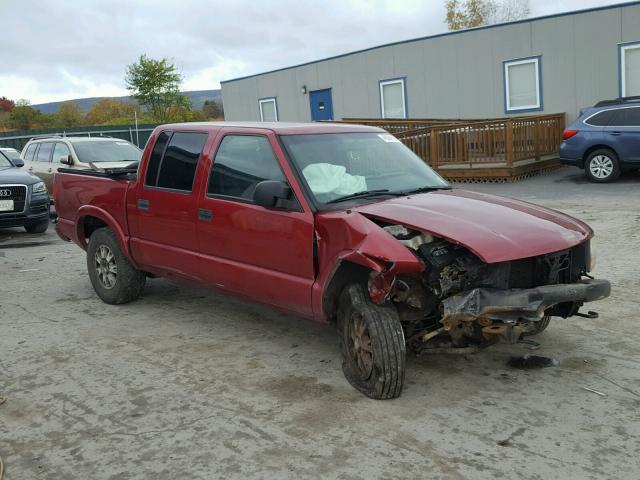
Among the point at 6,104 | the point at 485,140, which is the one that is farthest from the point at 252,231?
the point at 6,104

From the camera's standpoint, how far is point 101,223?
6691 mm

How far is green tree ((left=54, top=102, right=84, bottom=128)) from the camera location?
65.2 m

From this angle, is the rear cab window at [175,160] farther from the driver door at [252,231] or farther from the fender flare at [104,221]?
the fender flare at [104,221]

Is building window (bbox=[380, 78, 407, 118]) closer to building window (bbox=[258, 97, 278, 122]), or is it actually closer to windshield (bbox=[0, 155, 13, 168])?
building window (bbox=[258, 97, 278, 122])

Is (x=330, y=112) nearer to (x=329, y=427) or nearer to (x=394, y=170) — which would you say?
(x=394, y=170)

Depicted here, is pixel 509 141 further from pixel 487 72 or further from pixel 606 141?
pixel 487 72

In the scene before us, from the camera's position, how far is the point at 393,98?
858 inches

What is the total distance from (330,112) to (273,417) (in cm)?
2093

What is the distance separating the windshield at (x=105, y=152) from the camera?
42.7 ft

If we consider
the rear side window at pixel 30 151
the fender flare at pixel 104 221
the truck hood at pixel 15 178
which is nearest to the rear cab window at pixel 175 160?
the fender flare at pixel 104 221

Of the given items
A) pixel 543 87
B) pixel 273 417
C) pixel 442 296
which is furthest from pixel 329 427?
pixel 543 87

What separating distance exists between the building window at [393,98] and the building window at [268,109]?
221 inches

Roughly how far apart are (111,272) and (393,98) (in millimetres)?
16823

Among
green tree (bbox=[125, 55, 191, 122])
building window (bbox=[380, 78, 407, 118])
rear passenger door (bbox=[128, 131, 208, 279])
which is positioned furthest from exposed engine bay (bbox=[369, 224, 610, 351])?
green tree (bbox=[125, 55, 191, 122])
